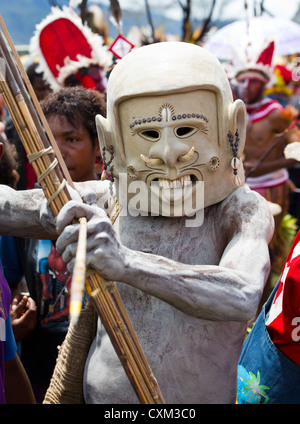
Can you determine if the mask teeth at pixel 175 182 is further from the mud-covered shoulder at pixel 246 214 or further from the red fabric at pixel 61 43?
the red fabric at pixel 61 43

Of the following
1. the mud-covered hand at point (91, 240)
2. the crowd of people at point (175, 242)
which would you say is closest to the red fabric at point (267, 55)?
the crowd of people at point (175, 242)

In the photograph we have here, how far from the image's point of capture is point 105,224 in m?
1.45

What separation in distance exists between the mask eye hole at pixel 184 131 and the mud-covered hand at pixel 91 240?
41 cm

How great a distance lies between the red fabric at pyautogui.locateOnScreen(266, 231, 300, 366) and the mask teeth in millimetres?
509

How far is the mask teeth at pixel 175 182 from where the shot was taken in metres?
1.75

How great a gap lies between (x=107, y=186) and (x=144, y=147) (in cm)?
26

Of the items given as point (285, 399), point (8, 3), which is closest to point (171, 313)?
point (285, 399)

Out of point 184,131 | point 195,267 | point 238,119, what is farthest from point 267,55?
point 195,267

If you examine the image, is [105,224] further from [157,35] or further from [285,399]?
[157,35]

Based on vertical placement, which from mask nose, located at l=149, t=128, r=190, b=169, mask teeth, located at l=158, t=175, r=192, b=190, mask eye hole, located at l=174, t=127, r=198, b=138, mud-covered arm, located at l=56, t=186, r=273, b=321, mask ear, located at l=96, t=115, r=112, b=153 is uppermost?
mask ear, located at l=96, t=115, r=112, b=153

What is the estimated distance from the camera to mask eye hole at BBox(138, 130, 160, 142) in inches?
68.8

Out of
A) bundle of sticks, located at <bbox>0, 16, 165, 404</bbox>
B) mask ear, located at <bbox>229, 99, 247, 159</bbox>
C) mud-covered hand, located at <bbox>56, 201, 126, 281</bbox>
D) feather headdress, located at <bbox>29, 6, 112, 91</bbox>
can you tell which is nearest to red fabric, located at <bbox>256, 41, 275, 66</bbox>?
feather headdress, located at <bbox>29, 6, 112, 91</bbox>

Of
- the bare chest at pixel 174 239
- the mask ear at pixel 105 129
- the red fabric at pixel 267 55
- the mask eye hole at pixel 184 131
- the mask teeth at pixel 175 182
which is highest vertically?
the red fabric at pixel 267 55

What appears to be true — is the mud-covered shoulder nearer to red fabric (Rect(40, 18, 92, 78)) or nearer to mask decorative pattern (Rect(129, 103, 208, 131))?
mask decorative pattern (Rect(129, 103, 208, 131))
